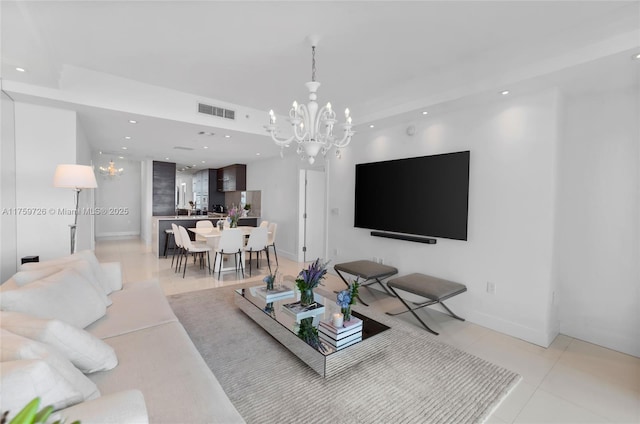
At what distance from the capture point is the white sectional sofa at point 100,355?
103 centimetres

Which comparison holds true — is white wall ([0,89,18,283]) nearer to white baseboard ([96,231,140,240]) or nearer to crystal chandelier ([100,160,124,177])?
crystal chandelier ([100,160,124,177])

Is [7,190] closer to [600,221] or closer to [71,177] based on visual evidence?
[71,177]

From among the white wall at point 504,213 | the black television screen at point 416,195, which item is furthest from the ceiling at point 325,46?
the black television screen at point 416,195

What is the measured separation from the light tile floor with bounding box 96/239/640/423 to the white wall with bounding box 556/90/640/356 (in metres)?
0.27

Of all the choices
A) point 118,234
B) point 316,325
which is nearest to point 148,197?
point 118,234

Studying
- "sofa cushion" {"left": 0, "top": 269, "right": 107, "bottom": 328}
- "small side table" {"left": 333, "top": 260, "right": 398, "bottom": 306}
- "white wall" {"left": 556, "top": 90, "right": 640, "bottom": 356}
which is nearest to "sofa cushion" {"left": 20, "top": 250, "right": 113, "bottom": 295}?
"sofa cushion" {"left": 0, "top": 269, "right": 107, "bottom": 328}

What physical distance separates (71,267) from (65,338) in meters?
1.18

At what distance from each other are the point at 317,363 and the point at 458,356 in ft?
4.35

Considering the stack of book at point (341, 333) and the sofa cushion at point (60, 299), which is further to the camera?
the stack of book at point (341, 333)

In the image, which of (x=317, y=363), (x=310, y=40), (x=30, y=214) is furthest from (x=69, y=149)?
(x=317, y=363)

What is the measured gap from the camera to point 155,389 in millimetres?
1427

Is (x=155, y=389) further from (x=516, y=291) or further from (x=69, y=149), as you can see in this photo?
(x=69, y=149)

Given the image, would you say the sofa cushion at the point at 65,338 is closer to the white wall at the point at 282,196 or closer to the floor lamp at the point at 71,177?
the floor lamp at the point at 71,177

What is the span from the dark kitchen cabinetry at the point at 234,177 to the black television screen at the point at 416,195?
5303mm
